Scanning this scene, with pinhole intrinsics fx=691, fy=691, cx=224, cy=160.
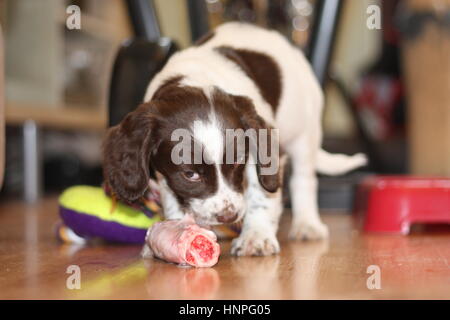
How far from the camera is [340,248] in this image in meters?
2.27

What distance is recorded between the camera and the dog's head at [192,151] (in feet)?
6.29

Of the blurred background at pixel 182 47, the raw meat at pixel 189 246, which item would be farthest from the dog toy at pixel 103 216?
the raw meat at pixel 189 246

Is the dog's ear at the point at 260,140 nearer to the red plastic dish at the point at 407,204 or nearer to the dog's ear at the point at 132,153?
the dog's ear at the point at 132,153

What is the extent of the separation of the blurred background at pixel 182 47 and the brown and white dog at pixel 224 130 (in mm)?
324

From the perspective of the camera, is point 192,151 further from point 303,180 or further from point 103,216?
point 303,180

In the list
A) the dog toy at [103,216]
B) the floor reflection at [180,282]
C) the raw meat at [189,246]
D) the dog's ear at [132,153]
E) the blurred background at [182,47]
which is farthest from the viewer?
the blurred background at [182,47]

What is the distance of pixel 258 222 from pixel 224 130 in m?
0.41

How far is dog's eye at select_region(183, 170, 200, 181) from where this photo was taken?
194cm

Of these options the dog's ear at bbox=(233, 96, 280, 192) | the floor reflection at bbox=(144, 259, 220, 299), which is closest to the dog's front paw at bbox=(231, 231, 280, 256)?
the dog's ear at bbox=(233, 96, 280, 192)

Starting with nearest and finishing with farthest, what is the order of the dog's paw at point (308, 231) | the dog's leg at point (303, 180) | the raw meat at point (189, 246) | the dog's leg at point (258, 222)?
the raw meat at point (189, 246), the dog's leg at point (258, 222), the dog's paw at point (308, 231), the dog's leg at point (303, 180)

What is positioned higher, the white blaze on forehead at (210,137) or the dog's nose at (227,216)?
the white blaze on forehead at (210,137)

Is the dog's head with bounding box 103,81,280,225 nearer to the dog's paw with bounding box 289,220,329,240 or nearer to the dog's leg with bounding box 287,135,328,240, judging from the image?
the dog's paw with bounding box 289,220,329,240

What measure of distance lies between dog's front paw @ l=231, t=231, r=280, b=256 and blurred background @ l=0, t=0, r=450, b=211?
763 millimetres
